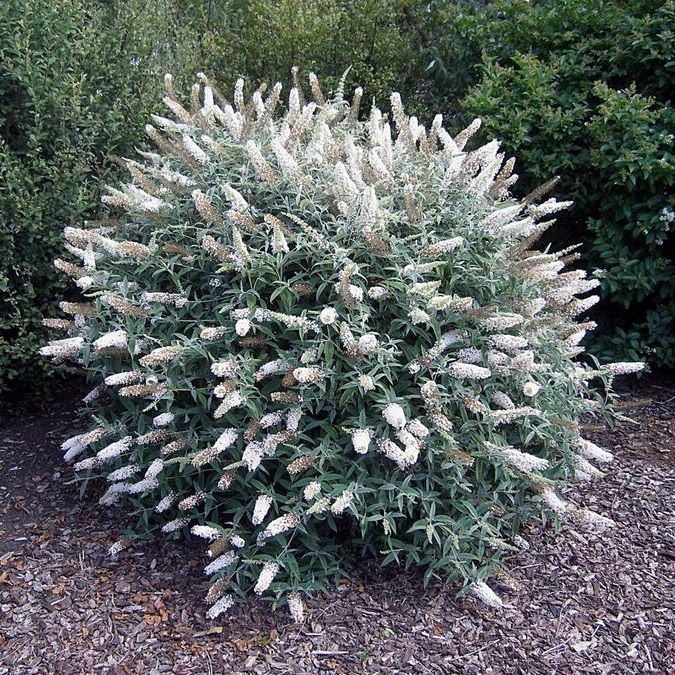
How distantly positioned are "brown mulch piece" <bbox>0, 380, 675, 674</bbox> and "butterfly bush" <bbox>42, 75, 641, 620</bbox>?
13 cm

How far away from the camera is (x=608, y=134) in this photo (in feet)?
14.3

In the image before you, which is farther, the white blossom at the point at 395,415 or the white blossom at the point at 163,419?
the white blossom at the point at 163,419

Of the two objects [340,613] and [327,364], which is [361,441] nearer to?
[327,364]

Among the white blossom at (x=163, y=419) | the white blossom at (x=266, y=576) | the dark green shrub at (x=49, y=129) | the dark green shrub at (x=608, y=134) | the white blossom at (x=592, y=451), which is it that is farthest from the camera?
the dark green shrub at (x=608, y=134)

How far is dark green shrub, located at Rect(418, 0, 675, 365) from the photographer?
432 cm

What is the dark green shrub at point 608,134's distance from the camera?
4.32m

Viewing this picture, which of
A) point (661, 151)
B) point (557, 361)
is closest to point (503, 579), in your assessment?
point (557, 361)

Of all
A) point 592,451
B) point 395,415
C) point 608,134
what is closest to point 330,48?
point 608,134

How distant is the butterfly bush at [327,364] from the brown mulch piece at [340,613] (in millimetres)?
129

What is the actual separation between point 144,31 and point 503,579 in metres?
3.66

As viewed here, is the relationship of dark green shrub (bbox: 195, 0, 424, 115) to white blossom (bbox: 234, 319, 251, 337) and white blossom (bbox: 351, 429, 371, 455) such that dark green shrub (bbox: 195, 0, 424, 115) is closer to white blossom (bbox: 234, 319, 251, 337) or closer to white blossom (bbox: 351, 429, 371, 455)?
white blossom (bbox: 234, 319, 251, 337)

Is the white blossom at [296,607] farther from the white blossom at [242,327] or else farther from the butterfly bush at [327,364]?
the white blossom at [242,327]

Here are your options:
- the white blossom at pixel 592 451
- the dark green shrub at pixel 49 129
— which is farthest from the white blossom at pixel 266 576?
the dark green shrub at pixel 49 129

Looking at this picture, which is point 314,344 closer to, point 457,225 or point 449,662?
point 457,225
